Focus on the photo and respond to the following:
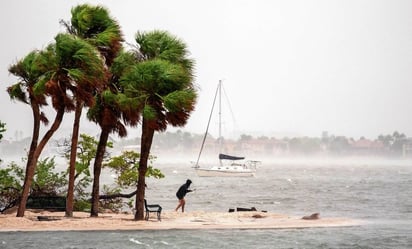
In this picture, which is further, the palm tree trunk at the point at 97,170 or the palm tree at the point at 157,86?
the palm tree trunk at the point at 97,170

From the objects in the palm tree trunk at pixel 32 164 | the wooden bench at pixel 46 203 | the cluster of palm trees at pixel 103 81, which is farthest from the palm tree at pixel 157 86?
the wooden bench at pixel 46 203

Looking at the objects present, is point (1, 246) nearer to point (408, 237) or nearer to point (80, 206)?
point (80, 206)

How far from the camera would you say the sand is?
33.0 meters

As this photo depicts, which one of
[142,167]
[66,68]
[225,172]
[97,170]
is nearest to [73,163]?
[97,170]

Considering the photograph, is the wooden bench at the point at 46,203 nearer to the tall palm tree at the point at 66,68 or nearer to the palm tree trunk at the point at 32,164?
the palm tree trunk at the point at 32,164

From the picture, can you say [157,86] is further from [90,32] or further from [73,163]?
[73,163]

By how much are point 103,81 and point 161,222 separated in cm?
725

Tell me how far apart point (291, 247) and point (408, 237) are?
7215mm

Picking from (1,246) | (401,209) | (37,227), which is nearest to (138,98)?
(37,227)

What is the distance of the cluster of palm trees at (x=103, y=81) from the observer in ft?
111

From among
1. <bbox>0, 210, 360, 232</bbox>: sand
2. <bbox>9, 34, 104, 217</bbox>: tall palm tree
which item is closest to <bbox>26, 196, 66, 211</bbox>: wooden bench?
<bbox>0, 210, 360, 232</bbox>: sand

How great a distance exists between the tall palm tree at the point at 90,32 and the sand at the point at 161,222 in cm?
204

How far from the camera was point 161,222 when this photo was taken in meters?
35.6

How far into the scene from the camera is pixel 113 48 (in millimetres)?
36312
